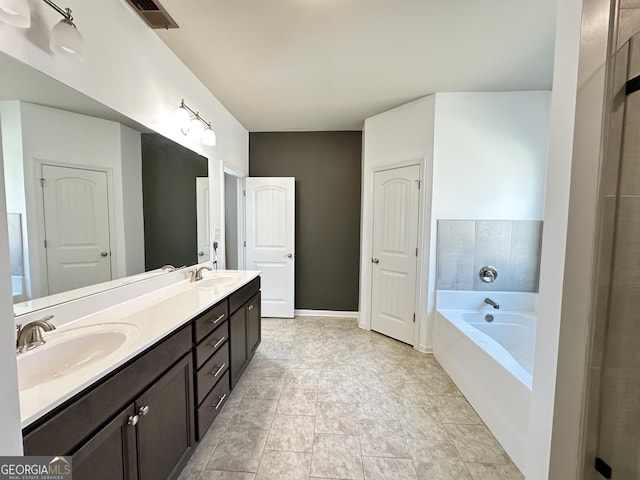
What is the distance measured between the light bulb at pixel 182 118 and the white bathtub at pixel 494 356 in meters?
2.72

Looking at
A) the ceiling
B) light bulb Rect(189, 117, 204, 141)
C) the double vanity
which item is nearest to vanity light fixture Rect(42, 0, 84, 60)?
the ceiling

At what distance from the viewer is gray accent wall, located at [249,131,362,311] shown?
3.54m

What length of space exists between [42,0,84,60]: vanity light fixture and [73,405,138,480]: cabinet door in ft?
4.74

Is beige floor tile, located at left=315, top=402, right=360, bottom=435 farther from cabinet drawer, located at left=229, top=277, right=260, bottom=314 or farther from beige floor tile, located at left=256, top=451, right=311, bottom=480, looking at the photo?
cabinet drawer, located at left=229, top=277, right=260, bottom=314

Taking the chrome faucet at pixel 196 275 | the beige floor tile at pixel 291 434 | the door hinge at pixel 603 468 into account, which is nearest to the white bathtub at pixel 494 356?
the door hinge at pixel 603 468

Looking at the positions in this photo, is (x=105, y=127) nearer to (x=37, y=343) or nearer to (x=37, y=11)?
(x=37, y=11)

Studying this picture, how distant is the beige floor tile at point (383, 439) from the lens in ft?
4.94

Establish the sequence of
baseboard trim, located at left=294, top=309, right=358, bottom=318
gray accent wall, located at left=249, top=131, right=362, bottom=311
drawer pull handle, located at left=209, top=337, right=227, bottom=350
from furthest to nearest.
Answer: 1. baseboard trim, located at left=294, top=309, right=358, bottom=318
2. gray accent wall, located at left=249, top=131, right=362, bottom=311
3. drawer pull handle, located at left=209, top=337, right=227, bottom=350

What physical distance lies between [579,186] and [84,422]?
70.8 inches

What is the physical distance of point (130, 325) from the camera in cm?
121

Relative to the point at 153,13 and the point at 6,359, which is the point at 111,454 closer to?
the point at 6,359

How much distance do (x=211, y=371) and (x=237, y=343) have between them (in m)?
0.41

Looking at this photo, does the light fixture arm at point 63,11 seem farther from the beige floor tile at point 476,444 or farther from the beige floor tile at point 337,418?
the beige floor tile at point 476,444

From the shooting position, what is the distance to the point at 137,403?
3.29 feet
